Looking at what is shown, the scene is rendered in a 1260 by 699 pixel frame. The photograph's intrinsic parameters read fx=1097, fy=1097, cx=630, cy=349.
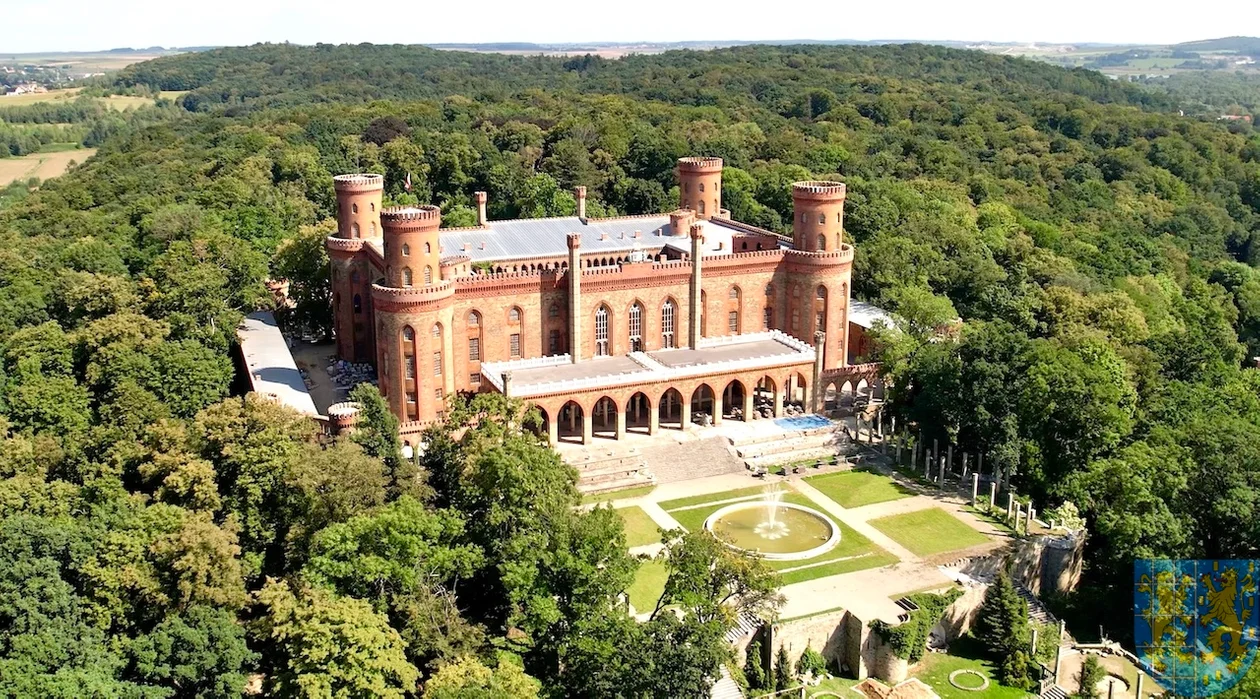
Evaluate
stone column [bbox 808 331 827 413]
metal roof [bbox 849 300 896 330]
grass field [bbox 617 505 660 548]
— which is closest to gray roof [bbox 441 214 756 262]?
metal roof [bbox 849 300 896 330]

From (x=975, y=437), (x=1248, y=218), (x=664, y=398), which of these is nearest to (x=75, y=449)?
(x=664, y=398)

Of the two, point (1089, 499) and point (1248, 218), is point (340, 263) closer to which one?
point (1089, 499)

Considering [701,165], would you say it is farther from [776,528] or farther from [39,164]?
[39,164]

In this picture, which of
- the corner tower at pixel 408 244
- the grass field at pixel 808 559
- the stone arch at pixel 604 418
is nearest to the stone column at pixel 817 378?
the grass field at pixel 808 559

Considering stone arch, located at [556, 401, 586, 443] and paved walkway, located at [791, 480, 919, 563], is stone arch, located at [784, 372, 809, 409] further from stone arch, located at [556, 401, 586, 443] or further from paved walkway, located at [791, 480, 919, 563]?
stone arch, located at [556, 401, 586, 443]

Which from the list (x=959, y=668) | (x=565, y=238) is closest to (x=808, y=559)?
(x=959, y=668)

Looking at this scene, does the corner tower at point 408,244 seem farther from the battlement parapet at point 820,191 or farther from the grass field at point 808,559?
the battlement parapet at point 820,191
